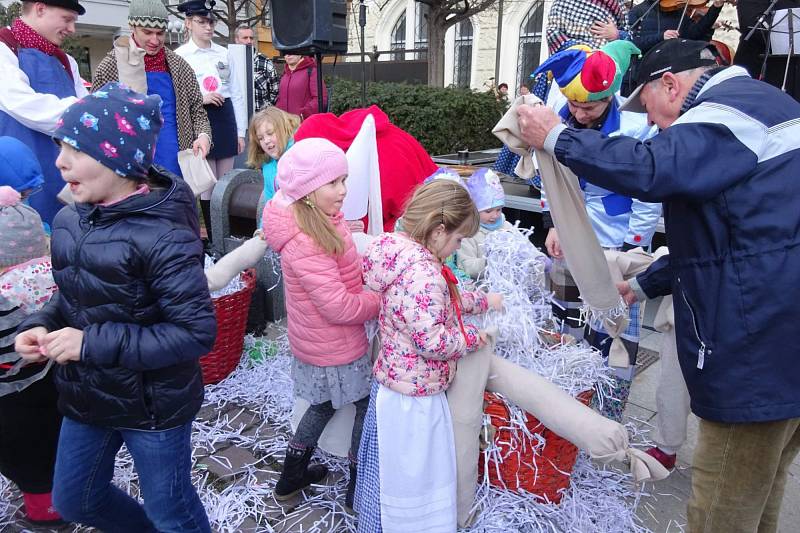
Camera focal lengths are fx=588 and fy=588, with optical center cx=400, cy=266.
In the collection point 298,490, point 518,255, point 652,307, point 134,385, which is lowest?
point 298,490

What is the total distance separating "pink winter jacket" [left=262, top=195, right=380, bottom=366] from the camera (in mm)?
2178

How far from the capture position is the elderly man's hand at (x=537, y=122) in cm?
180

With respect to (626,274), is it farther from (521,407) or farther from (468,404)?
(468,404)

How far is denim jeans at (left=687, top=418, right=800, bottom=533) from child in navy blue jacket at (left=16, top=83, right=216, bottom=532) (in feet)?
5.09

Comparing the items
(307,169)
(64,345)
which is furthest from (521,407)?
(64,345)

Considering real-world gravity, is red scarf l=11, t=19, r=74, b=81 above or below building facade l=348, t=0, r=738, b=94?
below

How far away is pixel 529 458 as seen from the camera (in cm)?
231

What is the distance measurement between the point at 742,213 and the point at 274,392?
2.57 m

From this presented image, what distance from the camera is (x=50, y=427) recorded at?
2.32m

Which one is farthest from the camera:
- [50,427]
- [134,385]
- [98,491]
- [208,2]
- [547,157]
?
[208,2]

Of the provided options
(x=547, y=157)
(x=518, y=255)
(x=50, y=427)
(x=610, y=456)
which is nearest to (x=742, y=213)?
(x=547, y=157)

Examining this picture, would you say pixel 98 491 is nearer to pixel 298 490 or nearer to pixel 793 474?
pixel 298 490

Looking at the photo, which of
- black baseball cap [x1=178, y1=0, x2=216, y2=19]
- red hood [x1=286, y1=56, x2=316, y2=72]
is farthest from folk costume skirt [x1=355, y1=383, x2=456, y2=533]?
red hood [x1=286, y1=56, x2=316, y2=72]

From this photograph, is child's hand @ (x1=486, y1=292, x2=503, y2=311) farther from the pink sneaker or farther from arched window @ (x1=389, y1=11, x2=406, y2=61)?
arched window @ (x1=389, y1=11, x2=406, y2=61)
